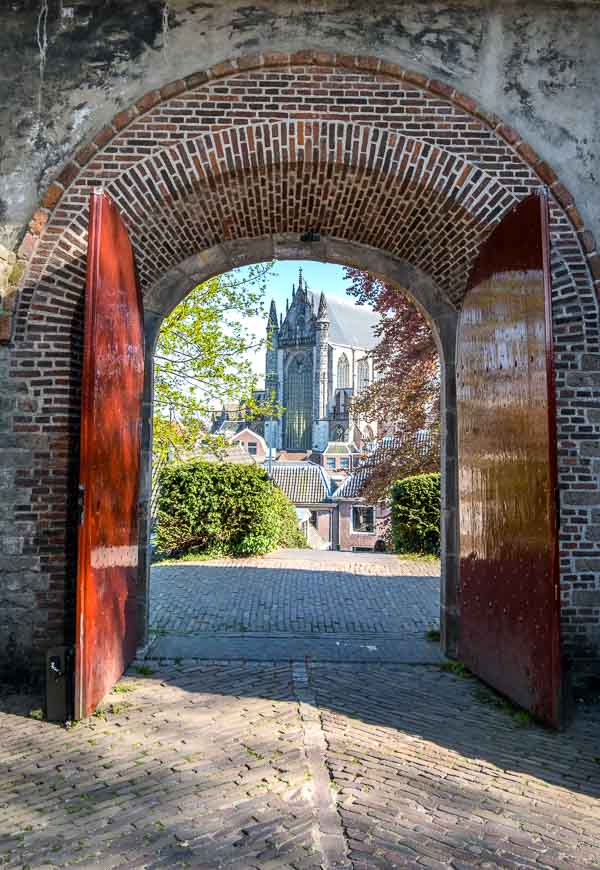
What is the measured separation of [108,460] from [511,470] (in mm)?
2907

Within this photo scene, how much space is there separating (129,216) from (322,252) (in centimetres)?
204

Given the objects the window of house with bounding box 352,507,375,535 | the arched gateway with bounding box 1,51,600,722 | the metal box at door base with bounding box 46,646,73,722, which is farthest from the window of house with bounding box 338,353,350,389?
the metal box at door base with bounding box 46,646,73,722

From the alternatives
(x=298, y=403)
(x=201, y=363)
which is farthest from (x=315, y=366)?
(x=201, y=363)

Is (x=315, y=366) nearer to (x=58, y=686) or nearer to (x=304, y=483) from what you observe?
(x=304, y=483)

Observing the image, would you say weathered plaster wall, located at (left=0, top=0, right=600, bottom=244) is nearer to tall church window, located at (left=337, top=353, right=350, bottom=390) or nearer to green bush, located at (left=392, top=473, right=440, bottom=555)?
green bush, located at (left=392, top=473, right=440, bottom=555)

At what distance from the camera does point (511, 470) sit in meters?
5.05

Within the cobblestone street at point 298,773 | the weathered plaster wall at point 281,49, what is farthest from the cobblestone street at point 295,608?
the weathered plaster wall at point 281,49

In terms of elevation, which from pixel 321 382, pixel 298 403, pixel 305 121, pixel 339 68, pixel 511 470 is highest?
pixel 321 382

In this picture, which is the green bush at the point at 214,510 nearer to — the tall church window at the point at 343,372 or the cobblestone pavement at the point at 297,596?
the cobblestone pavement at the point at 297,596

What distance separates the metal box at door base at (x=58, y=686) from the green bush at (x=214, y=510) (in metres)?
7.09

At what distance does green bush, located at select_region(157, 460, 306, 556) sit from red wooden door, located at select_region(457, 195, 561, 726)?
6221 millimetres

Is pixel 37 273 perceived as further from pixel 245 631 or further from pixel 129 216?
pixel 245 631

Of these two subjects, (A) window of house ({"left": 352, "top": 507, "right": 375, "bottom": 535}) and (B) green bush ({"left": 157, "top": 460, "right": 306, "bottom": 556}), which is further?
(A) window of house ({"left": 352, "top": 507, "right": 375, "bottom": 535})

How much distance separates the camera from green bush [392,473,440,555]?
1218 cm
